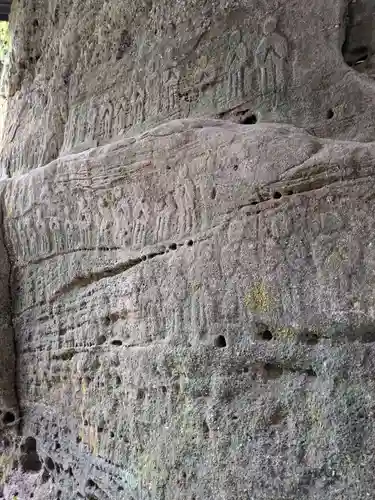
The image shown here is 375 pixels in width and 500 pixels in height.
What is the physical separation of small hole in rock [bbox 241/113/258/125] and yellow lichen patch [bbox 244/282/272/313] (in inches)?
36.1

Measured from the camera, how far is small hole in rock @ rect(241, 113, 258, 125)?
2.75m

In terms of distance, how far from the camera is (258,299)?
2240 mm

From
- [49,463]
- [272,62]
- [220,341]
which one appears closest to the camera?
[220,341]

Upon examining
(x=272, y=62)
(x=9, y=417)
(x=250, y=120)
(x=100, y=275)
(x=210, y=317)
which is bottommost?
(x=9, y=417)

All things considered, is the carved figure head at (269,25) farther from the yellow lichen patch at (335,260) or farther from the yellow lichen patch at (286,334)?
the yellow lichen patch at (286,334)

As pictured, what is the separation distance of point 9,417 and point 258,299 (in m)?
2.31

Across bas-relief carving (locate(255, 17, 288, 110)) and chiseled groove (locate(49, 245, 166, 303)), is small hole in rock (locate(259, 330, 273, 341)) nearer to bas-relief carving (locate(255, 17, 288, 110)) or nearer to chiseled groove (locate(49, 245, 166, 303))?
chiseled groove (locate(49, 245, 166, 303))

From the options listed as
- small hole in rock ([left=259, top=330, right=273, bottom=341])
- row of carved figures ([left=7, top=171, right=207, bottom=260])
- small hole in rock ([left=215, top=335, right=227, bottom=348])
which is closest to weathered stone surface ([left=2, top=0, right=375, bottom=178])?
row of carved figures ([left=7, top=171, right=207, bottom=260])

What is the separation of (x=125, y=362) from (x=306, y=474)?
1.14m

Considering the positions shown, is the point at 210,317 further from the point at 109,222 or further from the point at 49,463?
the point at 49,463

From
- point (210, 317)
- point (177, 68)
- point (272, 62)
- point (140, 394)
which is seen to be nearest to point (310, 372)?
point (210, 317)

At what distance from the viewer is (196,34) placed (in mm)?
3076

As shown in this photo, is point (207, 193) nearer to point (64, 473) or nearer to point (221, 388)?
point (221, 388)

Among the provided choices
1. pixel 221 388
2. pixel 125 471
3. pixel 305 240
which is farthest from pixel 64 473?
pixel 305 240
